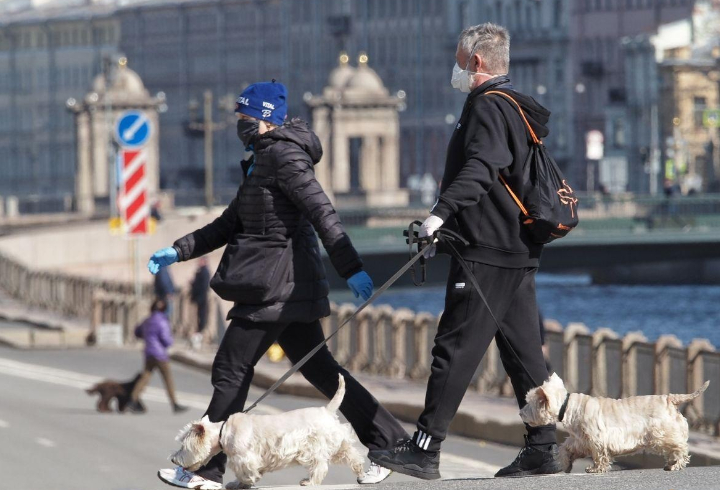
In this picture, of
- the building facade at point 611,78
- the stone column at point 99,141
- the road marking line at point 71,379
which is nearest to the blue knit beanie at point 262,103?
the road marking line at point 71,379

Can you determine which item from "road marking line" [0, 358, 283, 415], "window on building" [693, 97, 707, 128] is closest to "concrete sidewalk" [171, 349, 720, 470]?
"road marking line" [0, 358, 283, 415]

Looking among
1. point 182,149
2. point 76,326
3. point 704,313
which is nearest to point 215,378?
point 76,326

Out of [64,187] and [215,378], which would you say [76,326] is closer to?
[215,378]

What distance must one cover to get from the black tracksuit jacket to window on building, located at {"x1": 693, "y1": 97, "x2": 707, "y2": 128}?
93267 millimetres

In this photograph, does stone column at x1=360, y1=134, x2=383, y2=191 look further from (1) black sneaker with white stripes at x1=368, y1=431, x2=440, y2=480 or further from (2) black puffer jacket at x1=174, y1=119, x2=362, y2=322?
(1) black sneaker with white stripes at x1=368, y1=431, x2=440, y2=480

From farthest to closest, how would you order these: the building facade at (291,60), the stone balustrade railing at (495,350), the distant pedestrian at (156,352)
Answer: the building facade at (291,60) < the distant pedestrian at (156,352) < the stone balustrade railing at (495,350)

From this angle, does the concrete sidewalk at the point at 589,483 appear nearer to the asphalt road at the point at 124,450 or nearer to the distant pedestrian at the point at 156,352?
the asphalt road at the point at 124,450

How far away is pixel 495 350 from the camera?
66.7ft

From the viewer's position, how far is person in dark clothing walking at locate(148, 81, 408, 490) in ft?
26.8

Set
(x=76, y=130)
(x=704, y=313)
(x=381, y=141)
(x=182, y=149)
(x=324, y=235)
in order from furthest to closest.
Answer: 1. (x=182, y=149)
2. (x=76, y=130)
3. (x=381, y=141)
4. (x=704, y=313)
5. (x=324, y=235)

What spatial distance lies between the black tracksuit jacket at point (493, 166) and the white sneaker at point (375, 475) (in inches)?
35.4

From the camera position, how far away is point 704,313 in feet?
210

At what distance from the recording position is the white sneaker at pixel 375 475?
815 cm

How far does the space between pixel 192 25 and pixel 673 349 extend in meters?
122
